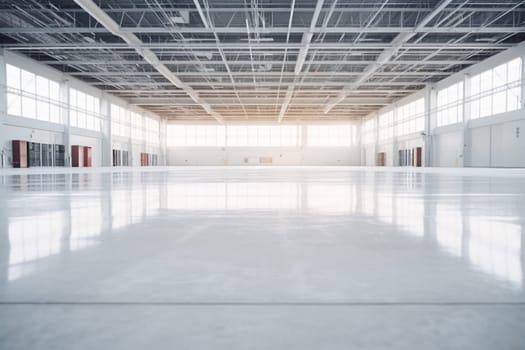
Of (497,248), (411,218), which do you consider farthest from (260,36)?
(497,248)

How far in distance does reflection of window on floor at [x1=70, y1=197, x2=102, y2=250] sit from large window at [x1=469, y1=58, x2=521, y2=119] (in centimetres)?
3555

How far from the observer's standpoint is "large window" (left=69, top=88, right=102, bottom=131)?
42844 mm

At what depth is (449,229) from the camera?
10.3 feet

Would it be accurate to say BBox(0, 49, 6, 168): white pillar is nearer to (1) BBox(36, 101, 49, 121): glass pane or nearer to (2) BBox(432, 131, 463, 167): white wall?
(1) BBox(36, 101, 49, 121): glass pane

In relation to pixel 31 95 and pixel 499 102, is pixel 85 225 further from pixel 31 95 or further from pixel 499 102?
pixel 499 102

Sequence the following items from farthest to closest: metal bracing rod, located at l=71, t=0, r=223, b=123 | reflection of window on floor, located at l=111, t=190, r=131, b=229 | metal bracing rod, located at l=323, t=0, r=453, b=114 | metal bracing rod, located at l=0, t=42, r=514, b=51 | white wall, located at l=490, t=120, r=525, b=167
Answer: white wall, located at l=490, t=120, r=525, b=167 → metal bracing rod, located at l=0, t=42, r=514, b=51 → metal bracing rod, located at l=323, t=0, r=453, b=114 → metal bracing rod, located at l=71, t=0, r=223, b=123 → reflection of window on floor, located at l=111, t=190, r=131, b=229

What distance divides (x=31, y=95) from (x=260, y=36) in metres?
21.0

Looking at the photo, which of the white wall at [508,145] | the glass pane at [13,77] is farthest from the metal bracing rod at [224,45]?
the white wall at [508,145]

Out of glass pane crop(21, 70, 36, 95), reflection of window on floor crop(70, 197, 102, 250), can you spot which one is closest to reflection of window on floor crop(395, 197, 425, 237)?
reflection of window on floor crop(70, 197, 102, 250)

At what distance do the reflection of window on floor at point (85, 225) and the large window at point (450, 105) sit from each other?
42.1 m

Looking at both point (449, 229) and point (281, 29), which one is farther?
point (281, 29)

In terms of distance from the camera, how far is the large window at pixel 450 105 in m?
40.8

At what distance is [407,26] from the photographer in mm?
28422

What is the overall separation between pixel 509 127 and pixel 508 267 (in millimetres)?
37127
